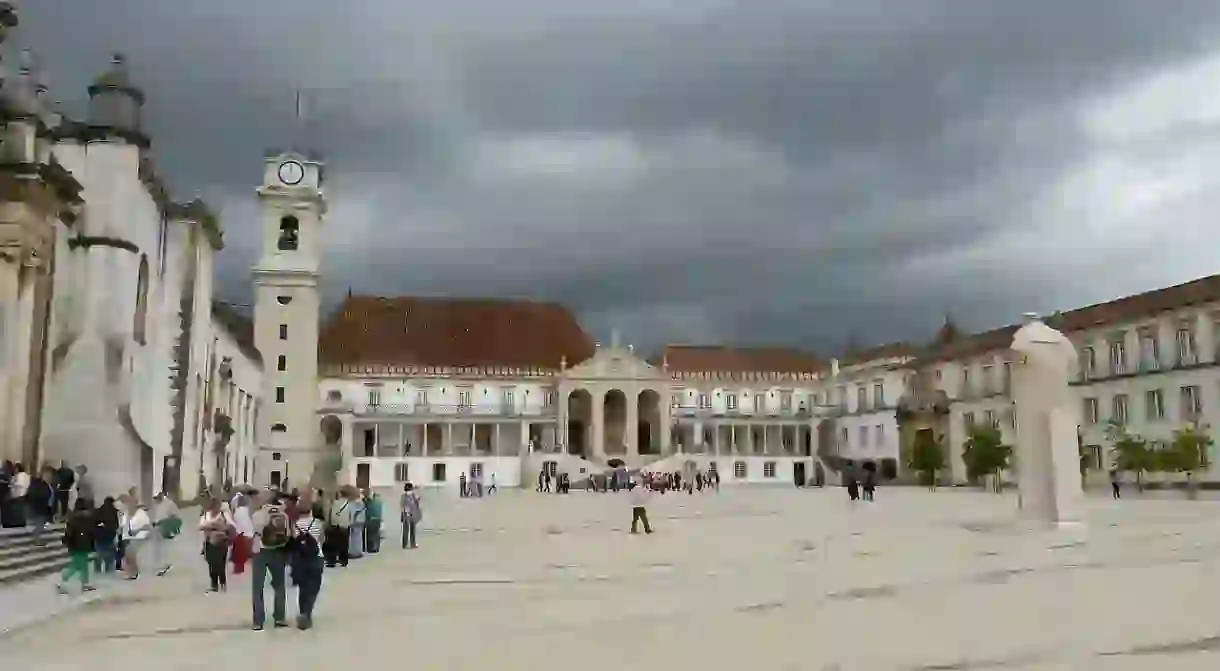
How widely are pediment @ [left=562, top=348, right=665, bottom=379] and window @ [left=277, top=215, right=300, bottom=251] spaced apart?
2237 cm

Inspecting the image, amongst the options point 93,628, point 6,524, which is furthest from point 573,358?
point 93,628

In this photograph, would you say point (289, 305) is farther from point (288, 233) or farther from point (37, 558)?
point (37, 558)

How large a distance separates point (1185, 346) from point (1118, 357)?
4.64m

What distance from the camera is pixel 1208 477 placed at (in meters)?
43.0

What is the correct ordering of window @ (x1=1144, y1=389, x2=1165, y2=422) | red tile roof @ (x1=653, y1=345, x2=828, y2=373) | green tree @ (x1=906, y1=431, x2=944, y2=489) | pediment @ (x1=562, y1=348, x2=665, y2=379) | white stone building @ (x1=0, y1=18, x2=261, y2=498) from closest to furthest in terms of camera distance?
white stone building @ (x1=0, y1=18, x2=261, y2=498)
window @ (x1=1144, y1=389, x2=1165, y2=422)
green tree @ (x1=906, y1=431, x2=944, y2=489)
pediment @ (x1=562, y1=348, x2=665, y2=379)
red tile roof @ (x1=653, y1=345, x2=828, y2=373)

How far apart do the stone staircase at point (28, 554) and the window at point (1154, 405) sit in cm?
4691

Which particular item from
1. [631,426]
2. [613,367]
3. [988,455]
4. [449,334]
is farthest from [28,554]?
[449,334]

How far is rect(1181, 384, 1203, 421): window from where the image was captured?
4534cm

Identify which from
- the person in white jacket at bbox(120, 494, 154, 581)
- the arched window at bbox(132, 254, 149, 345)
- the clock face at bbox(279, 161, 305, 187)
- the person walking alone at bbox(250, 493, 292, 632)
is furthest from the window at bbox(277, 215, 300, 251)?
the person walking alone at bbox(250, 493, 292, 632)

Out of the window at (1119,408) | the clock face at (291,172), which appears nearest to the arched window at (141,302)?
the clock face at (291,172)

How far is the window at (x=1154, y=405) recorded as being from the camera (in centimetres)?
4763

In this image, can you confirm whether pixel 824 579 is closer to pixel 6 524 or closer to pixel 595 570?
pixel 595 570

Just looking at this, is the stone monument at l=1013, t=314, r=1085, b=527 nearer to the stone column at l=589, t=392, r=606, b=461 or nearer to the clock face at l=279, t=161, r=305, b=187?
the clock face at l=279, t=161, r=305, b=187

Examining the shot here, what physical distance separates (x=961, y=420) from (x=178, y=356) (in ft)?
149
